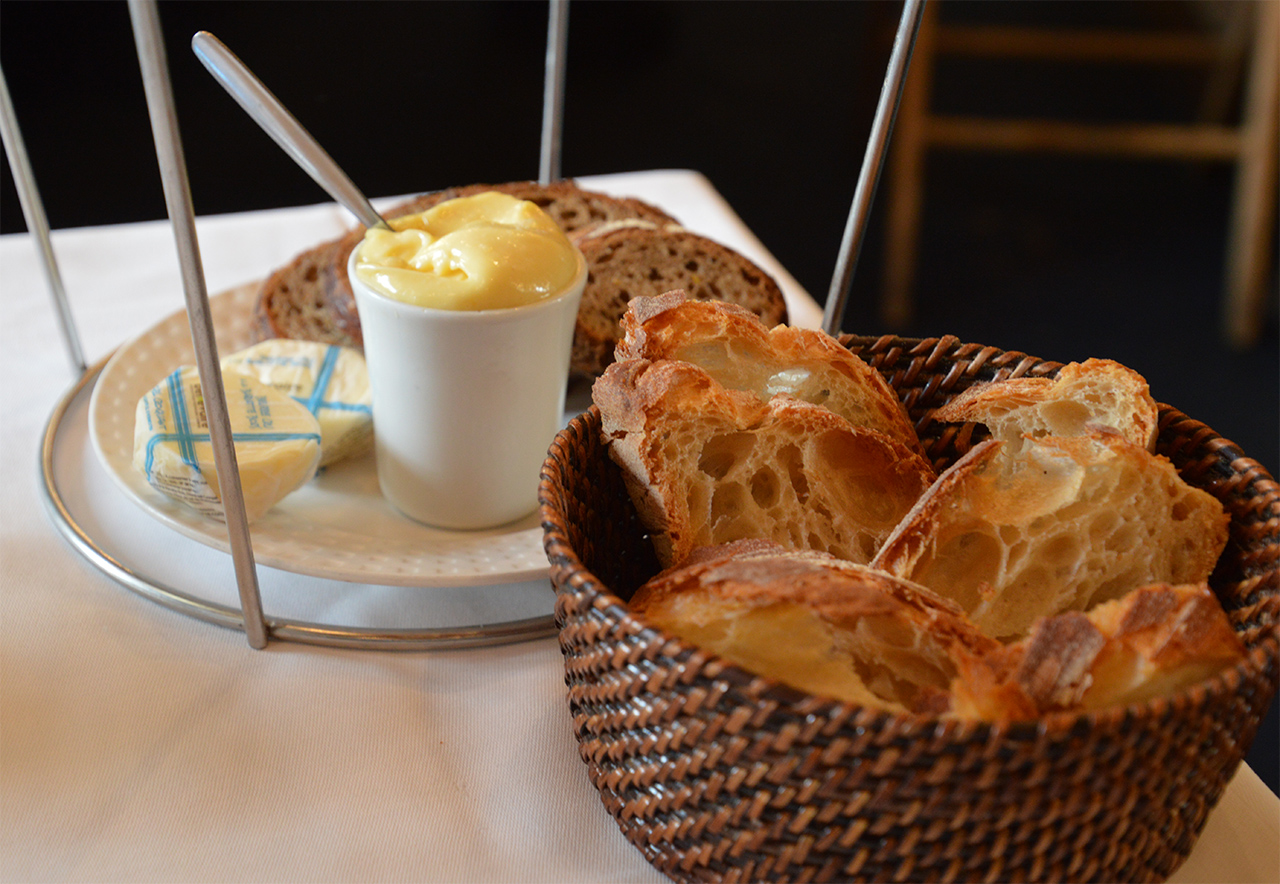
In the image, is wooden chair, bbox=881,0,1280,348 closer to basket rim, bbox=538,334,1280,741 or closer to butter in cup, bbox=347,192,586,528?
butter in cup, bbox=347,192,586,528

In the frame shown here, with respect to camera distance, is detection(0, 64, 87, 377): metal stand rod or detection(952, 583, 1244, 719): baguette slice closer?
detection(952, 583, 1244, 719): baguette slice

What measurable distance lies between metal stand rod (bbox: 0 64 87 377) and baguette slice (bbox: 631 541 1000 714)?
532 mm

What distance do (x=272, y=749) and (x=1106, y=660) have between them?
34cm

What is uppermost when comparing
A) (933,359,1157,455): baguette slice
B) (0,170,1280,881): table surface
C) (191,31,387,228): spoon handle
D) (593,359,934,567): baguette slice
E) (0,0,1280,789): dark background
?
(191,31,387,228): spoon handle

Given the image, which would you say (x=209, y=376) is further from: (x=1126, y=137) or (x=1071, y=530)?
(x=1126, y=137)

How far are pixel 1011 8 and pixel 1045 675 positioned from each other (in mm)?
2536

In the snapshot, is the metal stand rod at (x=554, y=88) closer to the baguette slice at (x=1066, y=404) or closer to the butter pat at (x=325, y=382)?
the butter pat at (x=325, y=382)

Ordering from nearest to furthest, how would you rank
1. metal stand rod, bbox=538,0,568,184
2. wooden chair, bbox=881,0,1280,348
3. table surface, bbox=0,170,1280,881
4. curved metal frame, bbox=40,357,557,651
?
table surface, bbox=0,170,1280,881 → curved metal frame, bbox=40,357,557,651 → metal stand rod, bbox=538,0,568,184 → wooden chair, bbox=881,0,1280,348

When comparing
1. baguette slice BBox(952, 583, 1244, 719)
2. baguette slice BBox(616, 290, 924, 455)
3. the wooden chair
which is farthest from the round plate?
the wooden chair

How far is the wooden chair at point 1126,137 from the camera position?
5.37 ft

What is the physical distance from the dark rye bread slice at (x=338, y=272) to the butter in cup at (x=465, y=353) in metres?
0.16

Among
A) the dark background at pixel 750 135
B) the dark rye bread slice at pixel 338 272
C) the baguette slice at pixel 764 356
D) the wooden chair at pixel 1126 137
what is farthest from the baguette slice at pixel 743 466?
the wooden chair at pixel 1126 137

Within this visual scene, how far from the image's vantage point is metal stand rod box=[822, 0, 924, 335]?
1.68 ft

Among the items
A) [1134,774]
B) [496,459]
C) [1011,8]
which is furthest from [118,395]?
[1011,8]
